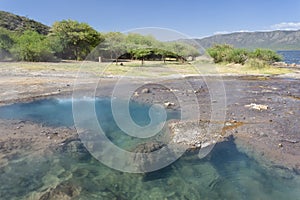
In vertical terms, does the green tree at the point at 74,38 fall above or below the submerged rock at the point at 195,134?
above

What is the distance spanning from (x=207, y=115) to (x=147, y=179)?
21.4ft

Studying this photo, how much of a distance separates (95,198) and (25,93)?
44.8 ft

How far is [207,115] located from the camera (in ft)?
42.1

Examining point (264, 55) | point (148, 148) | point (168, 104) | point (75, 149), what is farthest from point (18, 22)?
point (148, 148)

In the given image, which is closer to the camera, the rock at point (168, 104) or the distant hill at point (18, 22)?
the rock at point (168, 104)

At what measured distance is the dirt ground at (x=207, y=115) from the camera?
9.01 metres

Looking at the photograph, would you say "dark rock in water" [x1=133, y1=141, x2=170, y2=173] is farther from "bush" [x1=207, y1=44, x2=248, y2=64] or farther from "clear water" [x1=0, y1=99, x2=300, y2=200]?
"bush" [x1=207, y1=44, x2=248, y2=64]

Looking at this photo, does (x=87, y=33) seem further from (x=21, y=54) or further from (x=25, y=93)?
(x=25, y=93)

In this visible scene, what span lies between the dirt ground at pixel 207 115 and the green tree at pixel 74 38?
2424 centimetres

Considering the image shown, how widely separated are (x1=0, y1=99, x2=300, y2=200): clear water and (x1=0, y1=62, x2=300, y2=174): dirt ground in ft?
2.40

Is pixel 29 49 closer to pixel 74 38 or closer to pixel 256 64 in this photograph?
pixel 74 38

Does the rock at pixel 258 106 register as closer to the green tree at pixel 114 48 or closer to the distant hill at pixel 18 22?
the green tree at pixel 114 48

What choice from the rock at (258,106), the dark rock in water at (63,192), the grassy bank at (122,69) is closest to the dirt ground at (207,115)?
the rock at (258,106)

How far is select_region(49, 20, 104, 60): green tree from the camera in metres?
46.1
